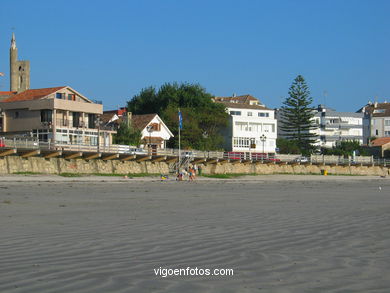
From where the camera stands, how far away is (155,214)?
573 inches

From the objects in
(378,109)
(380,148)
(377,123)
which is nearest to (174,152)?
(380,148)

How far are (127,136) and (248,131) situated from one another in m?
30.3

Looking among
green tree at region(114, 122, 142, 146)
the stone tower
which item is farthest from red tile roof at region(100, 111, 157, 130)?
the stone tower


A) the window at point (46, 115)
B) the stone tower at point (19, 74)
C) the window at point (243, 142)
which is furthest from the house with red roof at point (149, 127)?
the stone tower at point (19, 74)

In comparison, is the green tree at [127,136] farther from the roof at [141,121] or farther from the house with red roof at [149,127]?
the roof at [141,121]

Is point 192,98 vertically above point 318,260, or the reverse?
point 192,98

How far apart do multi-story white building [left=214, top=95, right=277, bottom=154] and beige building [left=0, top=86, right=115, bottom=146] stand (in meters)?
32.8

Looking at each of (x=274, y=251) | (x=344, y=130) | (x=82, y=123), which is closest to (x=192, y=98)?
(x=82, y=123)

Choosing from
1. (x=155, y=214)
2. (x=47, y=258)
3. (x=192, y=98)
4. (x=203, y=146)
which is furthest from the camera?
(x=192, y=98)

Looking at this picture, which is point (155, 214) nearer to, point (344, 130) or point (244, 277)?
point (244, 277)

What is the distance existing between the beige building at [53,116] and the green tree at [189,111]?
A: 55.5 feet

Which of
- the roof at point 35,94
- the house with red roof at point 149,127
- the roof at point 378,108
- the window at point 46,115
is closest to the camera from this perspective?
the window at point 46,115

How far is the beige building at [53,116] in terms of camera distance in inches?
2346

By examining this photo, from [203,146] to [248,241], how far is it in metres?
68.8
